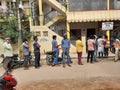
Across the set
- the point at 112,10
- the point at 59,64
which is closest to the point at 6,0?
the point at 112,10

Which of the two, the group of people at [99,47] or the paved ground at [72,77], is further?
the group of people at [99,47]

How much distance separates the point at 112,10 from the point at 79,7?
2.74 meters

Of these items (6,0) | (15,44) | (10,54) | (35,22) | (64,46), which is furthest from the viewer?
(6,0)

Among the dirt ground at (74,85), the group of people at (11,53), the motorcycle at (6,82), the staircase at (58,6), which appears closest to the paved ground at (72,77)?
the dirt ground at (74,85)

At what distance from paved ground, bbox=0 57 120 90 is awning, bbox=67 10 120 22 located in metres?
6.84

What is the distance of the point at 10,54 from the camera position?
723 inches

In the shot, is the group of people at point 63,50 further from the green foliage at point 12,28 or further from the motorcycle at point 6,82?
the motorcycle at point 6,82

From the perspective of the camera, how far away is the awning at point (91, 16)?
89.0ft

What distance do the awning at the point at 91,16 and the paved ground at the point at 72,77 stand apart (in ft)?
22.4

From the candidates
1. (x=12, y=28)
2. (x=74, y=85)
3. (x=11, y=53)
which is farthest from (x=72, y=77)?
(x=12, y=28)

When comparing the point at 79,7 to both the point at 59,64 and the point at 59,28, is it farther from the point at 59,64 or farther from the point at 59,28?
the point at 59,64

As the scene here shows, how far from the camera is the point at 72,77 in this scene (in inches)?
641

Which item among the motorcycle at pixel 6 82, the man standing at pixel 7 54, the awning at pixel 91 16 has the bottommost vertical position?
the motorcycle at pixel 6 82

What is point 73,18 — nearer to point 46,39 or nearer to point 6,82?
point 46,39
